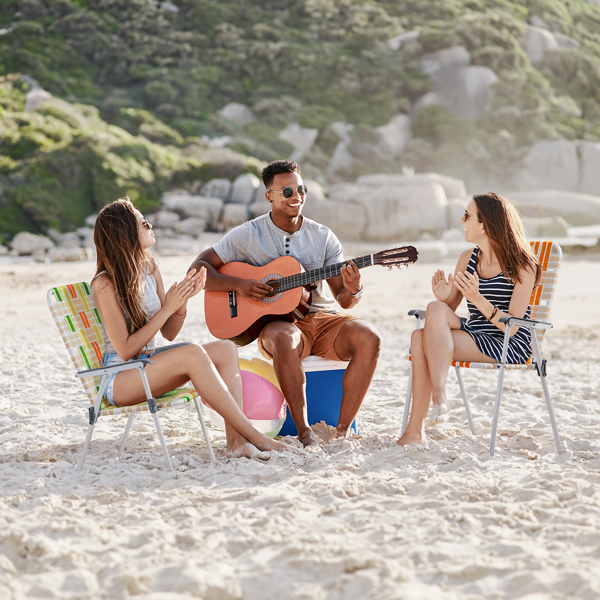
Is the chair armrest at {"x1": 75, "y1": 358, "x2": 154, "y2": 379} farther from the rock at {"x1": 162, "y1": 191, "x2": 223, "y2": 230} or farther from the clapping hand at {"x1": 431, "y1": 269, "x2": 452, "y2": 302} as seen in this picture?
the rock at {"x1": 162, "y1": 191, "x2": 223, "y2": 230}

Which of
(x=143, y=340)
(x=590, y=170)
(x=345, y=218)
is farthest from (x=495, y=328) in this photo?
(x=590, y=170)

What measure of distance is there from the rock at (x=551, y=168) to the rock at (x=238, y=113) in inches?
548

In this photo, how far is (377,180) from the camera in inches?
830

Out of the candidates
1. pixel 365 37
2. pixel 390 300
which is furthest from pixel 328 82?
pixel 390 300

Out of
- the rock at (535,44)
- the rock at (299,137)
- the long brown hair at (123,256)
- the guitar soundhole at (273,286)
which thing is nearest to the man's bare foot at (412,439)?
the guitar soundhole at (273,286)

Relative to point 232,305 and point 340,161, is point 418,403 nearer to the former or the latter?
point 232,305

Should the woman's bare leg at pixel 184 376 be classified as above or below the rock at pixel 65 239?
below

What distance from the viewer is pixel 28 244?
697 inches

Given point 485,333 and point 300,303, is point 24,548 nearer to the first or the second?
point 300,303

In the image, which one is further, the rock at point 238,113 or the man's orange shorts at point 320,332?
the rock at point 238,113

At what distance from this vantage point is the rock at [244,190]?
769 inches

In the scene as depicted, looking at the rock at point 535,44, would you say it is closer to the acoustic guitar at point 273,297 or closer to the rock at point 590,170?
the rock at point 590,170

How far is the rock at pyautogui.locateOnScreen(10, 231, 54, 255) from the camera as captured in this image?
17.5 meters

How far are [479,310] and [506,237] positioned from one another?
402mm
